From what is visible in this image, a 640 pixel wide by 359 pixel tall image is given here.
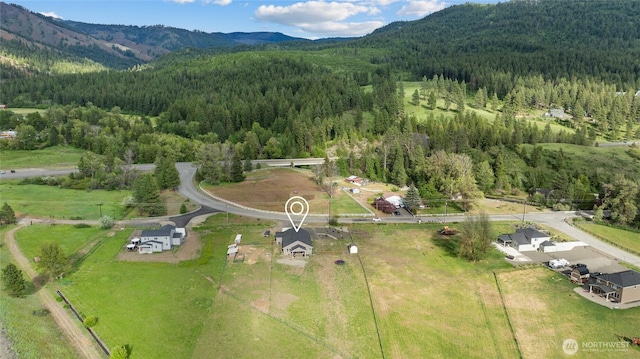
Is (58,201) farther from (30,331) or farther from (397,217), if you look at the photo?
(397,217)

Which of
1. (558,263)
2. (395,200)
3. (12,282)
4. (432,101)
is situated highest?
(432,101)

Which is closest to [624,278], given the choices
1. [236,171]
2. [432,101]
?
[236,171]

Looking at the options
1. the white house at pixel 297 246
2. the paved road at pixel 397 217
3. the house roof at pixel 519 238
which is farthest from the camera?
the paved road at pixel 397 217

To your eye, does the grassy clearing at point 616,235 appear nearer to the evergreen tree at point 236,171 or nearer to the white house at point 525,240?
the white house at point 525,240

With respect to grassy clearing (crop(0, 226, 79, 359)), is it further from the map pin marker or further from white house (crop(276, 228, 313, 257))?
Result: the map pin marker

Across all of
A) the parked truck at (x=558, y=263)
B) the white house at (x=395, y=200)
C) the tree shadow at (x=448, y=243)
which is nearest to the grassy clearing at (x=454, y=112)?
the white house at (x=395, y=200)

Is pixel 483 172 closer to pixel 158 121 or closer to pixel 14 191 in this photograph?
pixel 14 191

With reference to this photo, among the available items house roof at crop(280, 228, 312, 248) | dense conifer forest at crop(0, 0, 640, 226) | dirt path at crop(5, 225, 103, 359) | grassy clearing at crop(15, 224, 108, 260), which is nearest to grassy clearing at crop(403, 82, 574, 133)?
dense conifer forest at crop(0, 0, 640, 226)
